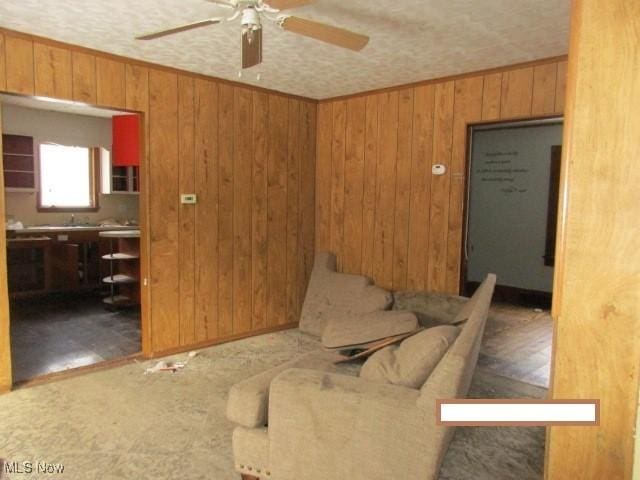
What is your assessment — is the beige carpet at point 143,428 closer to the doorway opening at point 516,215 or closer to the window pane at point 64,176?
the doorway opening at point 516,215

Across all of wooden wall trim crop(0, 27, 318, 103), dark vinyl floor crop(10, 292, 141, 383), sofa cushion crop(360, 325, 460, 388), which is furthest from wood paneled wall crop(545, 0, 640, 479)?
dark vinyl floor crop(10, 292, 141, 383)

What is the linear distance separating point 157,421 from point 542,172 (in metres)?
5.19

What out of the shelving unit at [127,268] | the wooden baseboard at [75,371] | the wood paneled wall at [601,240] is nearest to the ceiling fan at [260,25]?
the wood paneled wall at [601,240]

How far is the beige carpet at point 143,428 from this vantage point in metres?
2.20

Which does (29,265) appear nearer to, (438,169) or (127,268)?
(127,268)

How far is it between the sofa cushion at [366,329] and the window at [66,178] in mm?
5221

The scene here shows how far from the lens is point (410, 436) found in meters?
1.70

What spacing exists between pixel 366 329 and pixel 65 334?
308 centimetres

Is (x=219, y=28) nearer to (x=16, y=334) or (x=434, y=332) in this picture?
(x=434, y=332)

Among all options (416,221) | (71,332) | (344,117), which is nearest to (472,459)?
(416,221)

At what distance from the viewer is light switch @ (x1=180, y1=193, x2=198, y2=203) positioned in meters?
3.74

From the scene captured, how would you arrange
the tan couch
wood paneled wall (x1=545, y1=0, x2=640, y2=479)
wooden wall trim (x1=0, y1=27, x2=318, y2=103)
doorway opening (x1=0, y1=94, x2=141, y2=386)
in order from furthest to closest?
doorway opening (x1=0, y1=94, x2=141, y2=386)
wooden wall trim (x1=0, y1=27, x2=318, y2=103)
the tan couch
wood paneled wall (x1=545, y1=0, x2=640, y2=479)

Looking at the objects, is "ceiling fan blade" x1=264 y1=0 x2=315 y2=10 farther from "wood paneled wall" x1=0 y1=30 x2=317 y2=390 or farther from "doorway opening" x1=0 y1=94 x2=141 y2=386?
"doorway opening" x1=0 y1=94 x2=141 y2=386

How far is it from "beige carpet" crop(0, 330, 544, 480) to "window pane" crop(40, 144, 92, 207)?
4100mm
